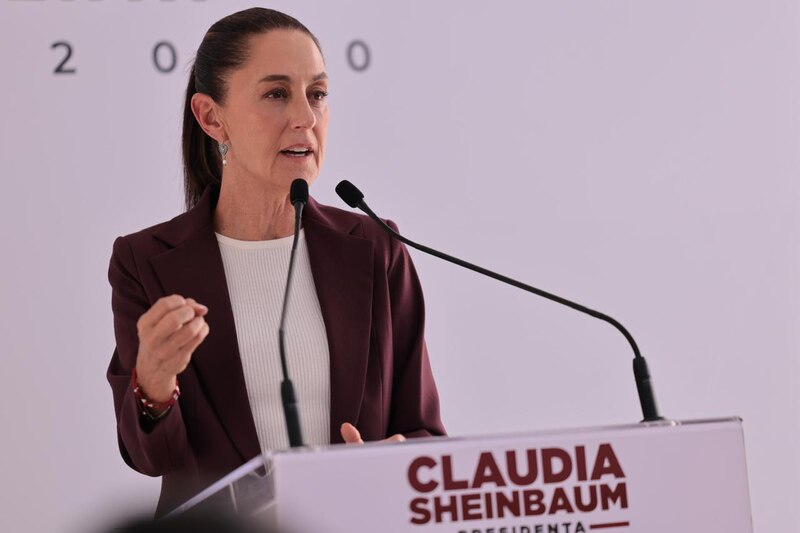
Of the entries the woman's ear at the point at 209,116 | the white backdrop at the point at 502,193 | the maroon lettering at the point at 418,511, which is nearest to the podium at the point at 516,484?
the maroon lettering at the point at 418,511

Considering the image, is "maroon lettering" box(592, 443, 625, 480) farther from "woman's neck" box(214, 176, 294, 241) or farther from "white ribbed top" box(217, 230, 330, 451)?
"woman's neck" box(214, 176, 294, 241)

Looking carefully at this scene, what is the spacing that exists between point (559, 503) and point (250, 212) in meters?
0.96

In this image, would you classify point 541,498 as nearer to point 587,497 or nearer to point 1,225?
point 587,497

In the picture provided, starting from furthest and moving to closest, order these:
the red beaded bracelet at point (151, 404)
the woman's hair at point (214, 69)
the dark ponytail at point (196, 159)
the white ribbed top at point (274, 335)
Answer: the dark ponytail at point (196, 159)
the woman's hair at point (214, 69)
the white ribbed top at point (274, 335)
the red beaded bracelet at point (151, 404)

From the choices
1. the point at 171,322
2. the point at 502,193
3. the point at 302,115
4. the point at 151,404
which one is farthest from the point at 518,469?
the point at 502,193

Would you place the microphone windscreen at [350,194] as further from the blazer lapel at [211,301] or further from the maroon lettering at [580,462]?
the maroon lettering at [580,462]

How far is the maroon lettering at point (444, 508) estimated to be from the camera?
1.10 m

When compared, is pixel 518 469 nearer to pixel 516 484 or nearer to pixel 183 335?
pixel 516 484

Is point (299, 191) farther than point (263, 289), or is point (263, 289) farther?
point (263, 289)

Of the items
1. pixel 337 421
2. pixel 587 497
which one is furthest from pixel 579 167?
pixel 587 497

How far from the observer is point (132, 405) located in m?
1.61

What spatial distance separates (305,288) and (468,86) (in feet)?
3.99

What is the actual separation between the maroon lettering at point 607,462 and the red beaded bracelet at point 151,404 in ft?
2.19

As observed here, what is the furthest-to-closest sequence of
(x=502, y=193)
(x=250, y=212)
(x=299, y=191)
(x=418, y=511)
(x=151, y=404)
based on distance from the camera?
(x=502, y=193), (x=250, y=212), (x=299, y=191), (x=151, y=404), (x=418, y=511)
